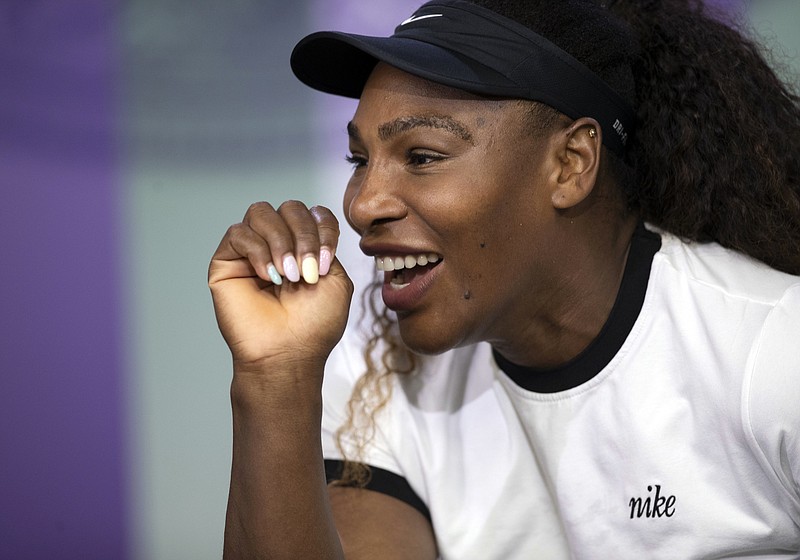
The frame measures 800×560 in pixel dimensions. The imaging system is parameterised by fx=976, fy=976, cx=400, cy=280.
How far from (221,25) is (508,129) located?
1662 mm

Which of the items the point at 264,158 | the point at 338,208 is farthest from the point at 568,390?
the point at 264,158

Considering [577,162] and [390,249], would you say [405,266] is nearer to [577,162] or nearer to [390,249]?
[390,249]

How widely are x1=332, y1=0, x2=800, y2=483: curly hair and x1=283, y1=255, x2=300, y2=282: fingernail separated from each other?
1.86ft

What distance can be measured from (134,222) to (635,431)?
1806mm

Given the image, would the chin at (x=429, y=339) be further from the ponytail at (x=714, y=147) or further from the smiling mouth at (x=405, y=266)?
the ponytail at (x=714, y=147)

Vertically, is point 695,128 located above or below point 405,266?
above

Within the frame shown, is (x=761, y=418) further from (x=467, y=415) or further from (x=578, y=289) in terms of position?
(x=467, y=415)

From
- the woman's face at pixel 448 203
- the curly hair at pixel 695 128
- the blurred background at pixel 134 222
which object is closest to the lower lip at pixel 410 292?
the woman's face at pixel 448 203

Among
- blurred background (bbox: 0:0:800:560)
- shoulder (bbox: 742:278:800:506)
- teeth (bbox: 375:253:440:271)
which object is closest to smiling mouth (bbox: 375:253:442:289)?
teeth (bbox: 375:253:440:271)

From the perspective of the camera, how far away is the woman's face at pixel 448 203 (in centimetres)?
155

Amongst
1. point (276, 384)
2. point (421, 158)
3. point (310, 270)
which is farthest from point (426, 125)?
point (276, 384)

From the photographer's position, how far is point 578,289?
170 cm

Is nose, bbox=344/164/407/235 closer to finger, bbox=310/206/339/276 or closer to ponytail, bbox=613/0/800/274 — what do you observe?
finger, bbox=310/206/339/276

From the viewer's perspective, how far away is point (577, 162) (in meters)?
1.66
